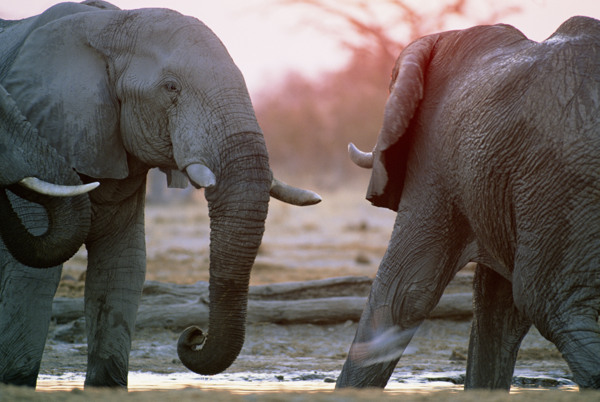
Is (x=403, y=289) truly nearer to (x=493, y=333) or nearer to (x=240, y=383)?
(x=493, y=333)

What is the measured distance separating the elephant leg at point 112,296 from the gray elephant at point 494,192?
1202 mm

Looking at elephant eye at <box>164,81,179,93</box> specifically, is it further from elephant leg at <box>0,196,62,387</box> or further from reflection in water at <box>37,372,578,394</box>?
reflection in water at <box>37,372,578,394</box>

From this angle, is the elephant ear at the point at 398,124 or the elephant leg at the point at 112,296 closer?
the elephant ear at the point at 398,124

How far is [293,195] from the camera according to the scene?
16.3 feet

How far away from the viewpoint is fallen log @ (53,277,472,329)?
732 cm

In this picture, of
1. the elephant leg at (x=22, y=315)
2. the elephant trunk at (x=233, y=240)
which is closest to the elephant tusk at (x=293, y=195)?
the elephant trunk at (x=233, y=240)

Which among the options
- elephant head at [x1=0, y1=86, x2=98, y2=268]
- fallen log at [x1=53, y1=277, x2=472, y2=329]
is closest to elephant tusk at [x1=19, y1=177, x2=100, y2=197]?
elephant head at [x1=0, y1=86, x2=98, y2=268]

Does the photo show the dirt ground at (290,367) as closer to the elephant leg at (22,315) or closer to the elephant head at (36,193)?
the elephant leg at (22,315)

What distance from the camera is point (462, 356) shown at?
6.78 m

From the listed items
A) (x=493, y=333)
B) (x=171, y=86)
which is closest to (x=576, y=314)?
(x=493, y=333)

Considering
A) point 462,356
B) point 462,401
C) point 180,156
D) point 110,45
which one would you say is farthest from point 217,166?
point 462,356

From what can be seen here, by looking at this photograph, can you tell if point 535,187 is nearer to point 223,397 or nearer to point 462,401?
point 462,401

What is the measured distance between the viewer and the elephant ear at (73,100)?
482 centimetres

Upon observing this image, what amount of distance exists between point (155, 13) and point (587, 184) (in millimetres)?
2288
